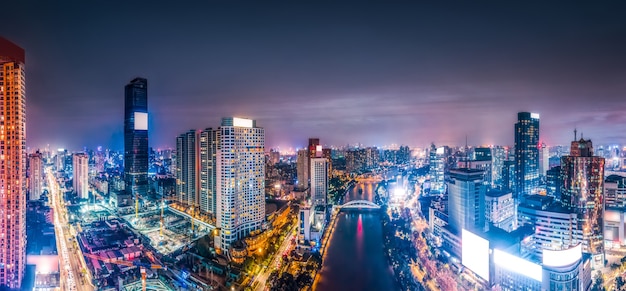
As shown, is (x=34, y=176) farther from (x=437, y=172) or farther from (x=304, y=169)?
(x=437, y=172)

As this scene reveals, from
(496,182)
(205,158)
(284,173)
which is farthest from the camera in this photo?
(284,173)

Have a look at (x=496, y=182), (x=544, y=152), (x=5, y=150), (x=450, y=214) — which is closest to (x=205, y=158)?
(x=5, y=150)

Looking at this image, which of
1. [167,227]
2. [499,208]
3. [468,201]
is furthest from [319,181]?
[499,208]

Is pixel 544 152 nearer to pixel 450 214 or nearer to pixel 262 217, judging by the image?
pixel 450 214

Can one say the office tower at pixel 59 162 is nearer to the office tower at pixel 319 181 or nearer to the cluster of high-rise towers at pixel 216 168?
the cluster of high-rise towers at pixel 216 168

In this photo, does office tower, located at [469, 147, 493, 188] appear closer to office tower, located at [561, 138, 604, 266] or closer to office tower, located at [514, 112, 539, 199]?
office tower, located at [514, 112, 539, 199]

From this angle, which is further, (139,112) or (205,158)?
(139,112)

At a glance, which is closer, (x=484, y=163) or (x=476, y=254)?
(x=476, y=254)
